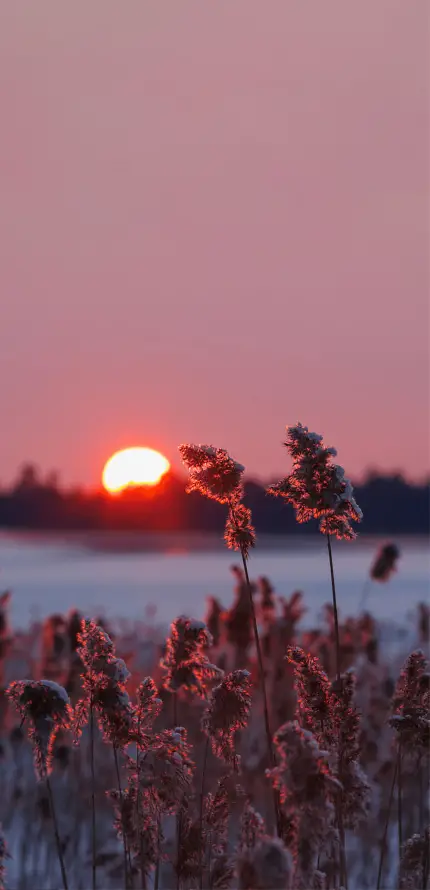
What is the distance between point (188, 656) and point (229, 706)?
0.52 metres

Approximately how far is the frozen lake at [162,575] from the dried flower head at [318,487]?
6329 mm

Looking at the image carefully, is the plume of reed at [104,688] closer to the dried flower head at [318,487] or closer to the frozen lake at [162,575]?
the dried flower head at [318,487]

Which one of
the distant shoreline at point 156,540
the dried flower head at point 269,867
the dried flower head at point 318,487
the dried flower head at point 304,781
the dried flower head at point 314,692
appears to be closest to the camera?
the dried flower head at point 269,867

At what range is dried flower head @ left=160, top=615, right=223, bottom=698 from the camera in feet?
14.2

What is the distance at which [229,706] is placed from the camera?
3.88 metres

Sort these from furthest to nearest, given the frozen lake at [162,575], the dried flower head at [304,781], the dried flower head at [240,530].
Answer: the frozen lake at [162,575] < the dried flower head at [240,530] < the dried flower head at [304,781]

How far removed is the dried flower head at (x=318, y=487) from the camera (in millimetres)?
3836

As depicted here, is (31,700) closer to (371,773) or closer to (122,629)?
(371,773)

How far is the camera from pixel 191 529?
67.1m

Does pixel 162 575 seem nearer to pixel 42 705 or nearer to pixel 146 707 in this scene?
pixel 146 707

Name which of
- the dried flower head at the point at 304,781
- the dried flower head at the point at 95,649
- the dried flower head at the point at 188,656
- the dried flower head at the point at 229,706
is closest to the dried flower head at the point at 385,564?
the dried flower head at the point at 188,656

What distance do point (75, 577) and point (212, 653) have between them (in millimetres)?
25816

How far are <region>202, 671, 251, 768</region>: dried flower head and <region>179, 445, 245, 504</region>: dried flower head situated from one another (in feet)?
2.08

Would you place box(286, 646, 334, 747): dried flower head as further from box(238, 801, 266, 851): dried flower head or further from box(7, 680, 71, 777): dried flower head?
box(7, 680, 71, 777): dried flower head
